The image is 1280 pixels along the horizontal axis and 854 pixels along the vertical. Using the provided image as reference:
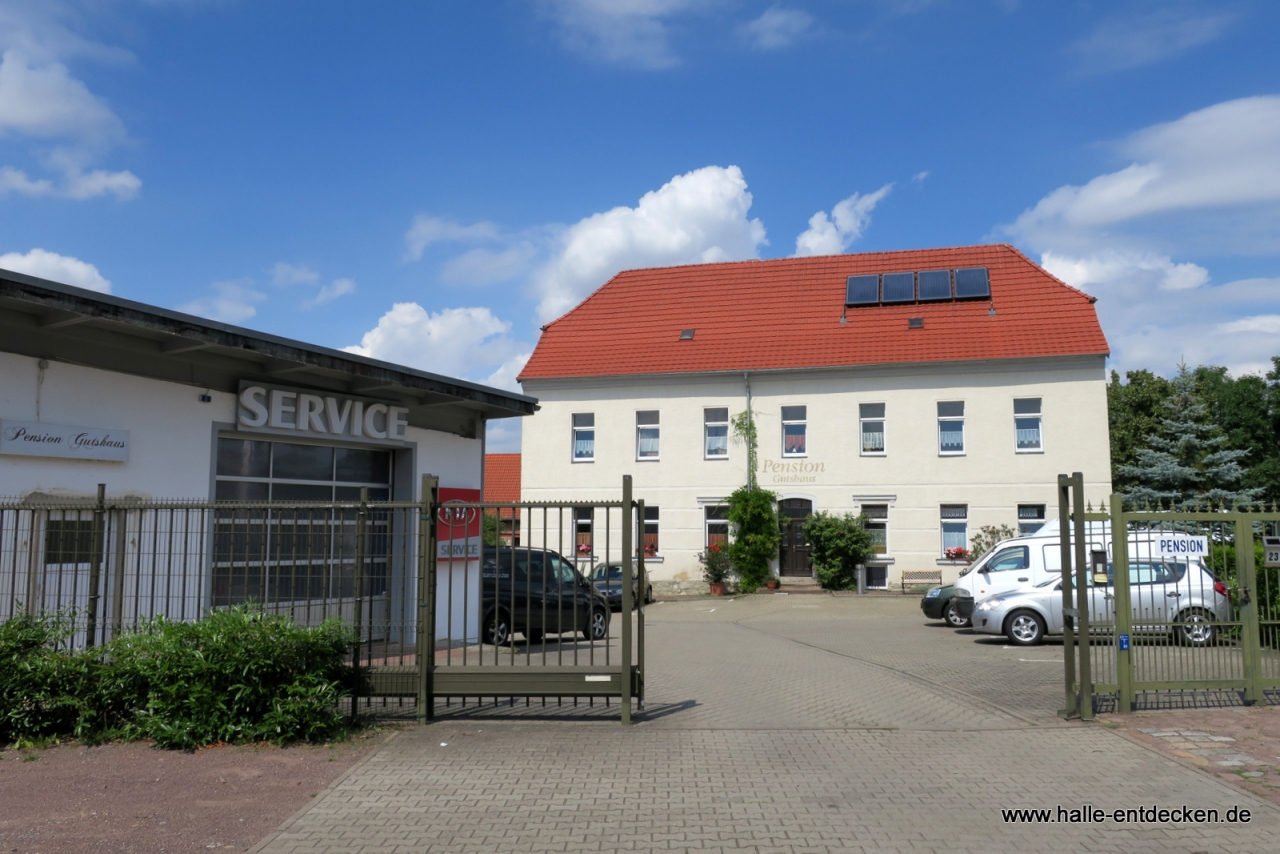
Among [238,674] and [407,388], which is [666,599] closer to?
[407,388]

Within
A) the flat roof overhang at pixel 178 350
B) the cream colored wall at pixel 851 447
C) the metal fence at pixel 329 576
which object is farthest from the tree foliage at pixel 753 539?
the metal fence at pixel 329 576

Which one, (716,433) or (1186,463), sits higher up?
(716,433)

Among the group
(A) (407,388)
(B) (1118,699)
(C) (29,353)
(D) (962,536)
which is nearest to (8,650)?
(C) (29,353)

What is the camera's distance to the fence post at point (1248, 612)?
31.6 feet

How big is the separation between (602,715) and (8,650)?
193 inches

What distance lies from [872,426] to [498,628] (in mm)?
24231

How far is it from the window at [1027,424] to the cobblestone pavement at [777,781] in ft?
66.4

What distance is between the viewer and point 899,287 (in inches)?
1331

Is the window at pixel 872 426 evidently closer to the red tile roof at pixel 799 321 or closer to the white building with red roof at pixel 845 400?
the white building with red roof at pixel 845 400

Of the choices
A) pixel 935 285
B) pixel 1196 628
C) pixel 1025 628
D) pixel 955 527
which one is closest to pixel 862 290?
pixel 935 285

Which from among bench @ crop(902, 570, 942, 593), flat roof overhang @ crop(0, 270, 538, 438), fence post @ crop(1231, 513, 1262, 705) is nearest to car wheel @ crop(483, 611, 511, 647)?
flat roof overhang @ crop(0, 270, 538, 438)

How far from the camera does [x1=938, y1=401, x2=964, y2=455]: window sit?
30797mm

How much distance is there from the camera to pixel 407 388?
531 inches

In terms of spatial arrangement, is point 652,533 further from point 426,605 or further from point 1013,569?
point 426,605
